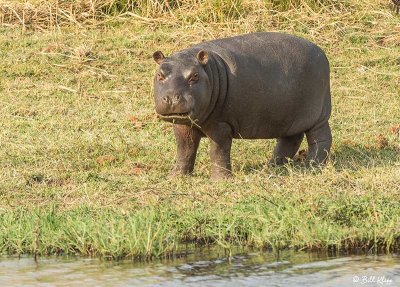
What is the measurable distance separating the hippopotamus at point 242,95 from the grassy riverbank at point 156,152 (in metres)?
0.26

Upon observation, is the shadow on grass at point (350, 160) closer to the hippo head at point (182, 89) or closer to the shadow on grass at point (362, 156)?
the shadow on grass at point (362, 156)

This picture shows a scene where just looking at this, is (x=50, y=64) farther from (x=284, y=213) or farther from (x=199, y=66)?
(x=284, y=213)

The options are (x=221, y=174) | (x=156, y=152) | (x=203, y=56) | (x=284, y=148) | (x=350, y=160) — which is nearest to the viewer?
(x=203, y=56)

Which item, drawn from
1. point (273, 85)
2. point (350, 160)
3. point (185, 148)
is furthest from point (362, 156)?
point (185, 148)

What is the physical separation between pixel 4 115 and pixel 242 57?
117 inches

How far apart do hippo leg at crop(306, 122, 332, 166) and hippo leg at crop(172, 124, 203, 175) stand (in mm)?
1049

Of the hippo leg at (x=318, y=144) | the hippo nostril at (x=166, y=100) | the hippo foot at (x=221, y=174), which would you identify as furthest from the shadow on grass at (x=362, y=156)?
the hippo nostril at (x=166, y=100)

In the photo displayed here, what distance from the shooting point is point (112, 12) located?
13.9 meters

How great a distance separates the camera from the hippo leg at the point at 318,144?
9.77 metres

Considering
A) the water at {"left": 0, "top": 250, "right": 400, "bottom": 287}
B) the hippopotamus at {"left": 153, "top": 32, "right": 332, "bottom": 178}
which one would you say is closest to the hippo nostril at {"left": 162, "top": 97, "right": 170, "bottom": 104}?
the hippopotamus at {"left": 153, "top": 32, "right": 332, "bottom": 178}

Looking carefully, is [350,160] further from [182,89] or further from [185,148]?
[182,89]

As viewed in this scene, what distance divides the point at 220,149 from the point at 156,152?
1.16 m

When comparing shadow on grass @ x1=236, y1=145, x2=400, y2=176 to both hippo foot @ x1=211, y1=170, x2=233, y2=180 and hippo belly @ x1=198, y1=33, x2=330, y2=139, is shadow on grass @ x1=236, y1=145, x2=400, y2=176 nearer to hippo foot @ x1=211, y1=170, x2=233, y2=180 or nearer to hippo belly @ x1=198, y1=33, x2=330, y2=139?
hippo foot @ x1=211, y1=170, x2=233, y2=180

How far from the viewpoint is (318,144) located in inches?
385
